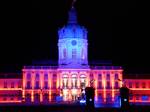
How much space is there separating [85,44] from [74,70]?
5305 mm

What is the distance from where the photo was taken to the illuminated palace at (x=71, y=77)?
3408 inches

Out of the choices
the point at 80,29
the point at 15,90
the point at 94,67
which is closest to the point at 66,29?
the point at 80,29

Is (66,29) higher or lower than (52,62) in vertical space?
higher

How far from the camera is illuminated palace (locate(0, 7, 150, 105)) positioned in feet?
284

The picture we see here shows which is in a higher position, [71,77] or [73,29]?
[73,29]

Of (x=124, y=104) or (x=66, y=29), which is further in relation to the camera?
(x=66, y=29)

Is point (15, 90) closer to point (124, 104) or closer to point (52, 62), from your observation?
point (52, 62)

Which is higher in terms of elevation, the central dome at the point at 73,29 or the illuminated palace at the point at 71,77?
the central dome at the point at 73,29

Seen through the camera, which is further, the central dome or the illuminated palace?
the central dome

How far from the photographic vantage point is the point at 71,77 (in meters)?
88.5

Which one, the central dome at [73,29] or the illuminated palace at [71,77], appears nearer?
the illuminated palace at [71,77]

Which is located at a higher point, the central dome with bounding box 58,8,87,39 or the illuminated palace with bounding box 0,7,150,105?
the central dome with bounding box 58,8,87,39

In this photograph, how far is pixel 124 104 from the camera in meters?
25.9

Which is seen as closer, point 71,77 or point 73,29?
point 71,77
